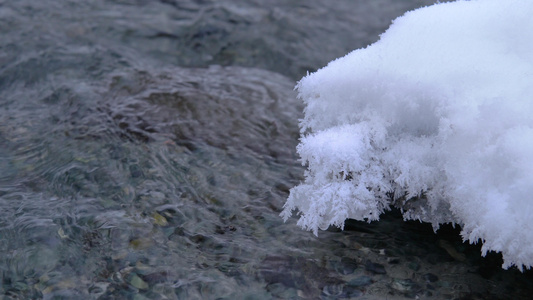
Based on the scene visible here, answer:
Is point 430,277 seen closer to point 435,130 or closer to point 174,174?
point 435,130

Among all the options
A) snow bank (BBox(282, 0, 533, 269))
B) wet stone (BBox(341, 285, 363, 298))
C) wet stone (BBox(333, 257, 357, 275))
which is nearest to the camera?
snow bank (BBox(282, 0, 533, 269))

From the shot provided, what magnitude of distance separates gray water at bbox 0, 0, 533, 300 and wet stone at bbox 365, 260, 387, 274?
11 millimetres

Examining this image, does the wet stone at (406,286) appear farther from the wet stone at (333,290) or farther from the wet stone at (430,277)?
the wet stone at (333,290)

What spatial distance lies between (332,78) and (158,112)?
1.64 metres

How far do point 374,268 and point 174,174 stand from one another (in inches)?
53.5

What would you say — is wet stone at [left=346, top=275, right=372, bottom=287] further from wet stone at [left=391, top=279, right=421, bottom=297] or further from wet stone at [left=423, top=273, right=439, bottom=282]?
wet stone at [left=423, top=273, right=439, bottom=282]

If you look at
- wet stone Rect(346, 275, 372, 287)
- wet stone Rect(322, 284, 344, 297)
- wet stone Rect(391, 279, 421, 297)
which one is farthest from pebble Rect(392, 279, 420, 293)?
wet stone Rect(322, 284, 344, 297)

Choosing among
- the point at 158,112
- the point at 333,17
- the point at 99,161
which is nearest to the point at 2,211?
the point at 99,161

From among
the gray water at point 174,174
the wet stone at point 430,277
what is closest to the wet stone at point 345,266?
the gray water at point 174,174

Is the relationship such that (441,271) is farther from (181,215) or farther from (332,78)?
(181,215)

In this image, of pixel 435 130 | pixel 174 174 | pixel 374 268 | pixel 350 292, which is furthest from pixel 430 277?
pixel 174 174

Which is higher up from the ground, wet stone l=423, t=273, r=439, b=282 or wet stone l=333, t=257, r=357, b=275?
wet stone l=423, t=273, r=439, b=282

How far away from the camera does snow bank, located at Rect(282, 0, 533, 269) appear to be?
220 cm

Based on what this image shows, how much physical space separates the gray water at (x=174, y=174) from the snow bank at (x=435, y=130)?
0.72ft
